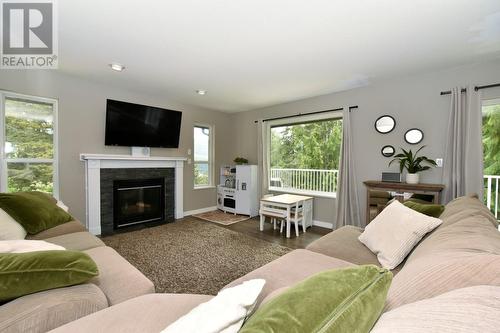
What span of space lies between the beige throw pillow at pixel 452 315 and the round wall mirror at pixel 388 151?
3271 mm

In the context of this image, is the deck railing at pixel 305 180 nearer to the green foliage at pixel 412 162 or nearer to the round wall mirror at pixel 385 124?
the round wall mirror at pixel 385 124

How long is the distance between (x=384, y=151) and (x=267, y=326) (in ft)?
12.0

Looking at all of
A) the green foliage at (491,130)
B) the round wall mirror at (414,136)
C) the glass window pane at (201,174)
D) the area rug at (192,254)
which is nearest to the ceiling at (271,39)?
the green foliage at (491,130)

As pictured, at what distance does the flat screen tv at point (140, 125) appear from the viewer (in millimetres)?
3686

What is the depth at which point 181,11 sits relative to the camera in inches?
74.0

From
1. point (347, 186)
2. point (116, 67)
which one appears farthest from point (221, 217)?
point (116, 67)

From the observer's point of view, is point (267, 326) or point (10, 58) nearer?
point (267, 326)

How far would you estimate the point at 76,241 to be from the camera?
1815 millimetres

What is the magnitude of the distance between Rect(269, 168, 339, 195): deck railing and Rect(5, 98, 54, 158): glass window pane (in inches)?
152

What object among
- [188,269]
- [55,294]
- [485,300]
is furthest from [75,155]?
[485,300]

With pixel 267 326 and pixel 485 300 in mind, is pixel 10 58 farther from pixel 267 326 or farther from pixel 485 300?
pixel 485 300

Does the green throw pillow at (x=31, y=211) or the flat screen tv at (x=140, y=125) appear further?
the flat screen tv at (x=140, y=125)

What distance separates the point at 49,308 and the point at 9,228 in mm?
1234

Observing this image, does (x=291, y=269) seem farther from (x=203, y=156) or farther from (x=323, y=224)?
(x=203, y=156)
